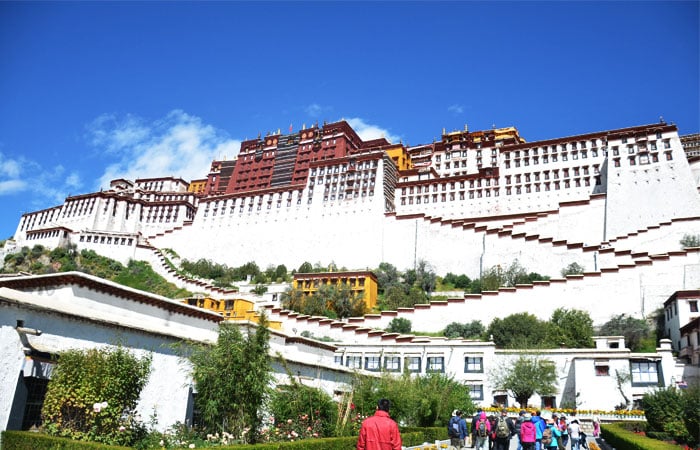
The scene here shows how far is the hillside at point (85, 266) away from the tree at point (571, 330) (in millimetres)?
39210

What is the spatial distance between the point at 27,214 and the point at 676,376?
8957 cm

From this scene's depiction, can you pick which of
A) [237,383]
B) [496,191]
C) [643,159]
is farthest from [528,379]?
[643,159]

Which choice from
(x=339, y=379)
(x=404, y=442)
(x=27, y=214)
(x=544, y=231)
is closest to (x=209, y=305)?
(x=339, y=379)

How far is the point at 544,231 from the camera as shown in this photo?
57.1 meters

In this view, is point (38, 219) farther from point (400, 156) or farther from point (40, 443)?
point (40, 443)

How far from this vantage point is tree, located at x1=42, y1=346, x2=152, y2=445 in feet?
34.0

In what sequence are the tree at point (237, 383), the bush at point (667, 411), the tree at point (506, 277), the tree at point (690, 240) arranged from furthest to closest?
the tree at point (506, 277) → the tree at point (690, 240) → the bush at point (667, 411) → the tree at point (237, 383)

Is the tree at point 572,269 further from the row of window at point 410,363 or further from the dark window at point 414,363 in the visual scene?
the dark window at point 414,363

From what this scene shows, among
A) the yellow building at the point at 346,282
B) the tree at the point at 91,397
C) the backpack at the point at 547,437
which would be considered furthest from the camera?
the yellow building at the point at 346,282

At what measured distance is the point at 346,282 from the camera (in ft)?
169

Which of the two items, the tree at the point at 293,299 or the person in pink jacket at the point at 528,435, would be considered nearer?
the person in pink jacket at the point at 528,435

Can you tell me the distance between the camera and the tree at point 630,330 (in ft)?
116

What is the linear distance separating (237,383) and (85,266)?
59935 mm

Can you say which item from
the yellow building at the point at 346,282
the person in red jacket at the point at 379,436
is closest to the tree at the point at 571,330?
the yellow building at the point at 346,282
